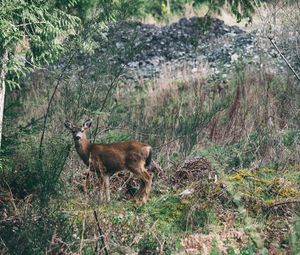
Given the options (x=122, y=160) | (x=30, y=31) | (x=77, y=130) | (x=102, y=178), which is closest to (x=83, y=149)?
(x=77, y=130)

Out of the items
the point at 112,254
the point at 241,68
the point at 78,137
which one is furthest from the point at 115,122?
the point at 112,254

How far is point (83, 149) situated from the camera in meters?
14.3

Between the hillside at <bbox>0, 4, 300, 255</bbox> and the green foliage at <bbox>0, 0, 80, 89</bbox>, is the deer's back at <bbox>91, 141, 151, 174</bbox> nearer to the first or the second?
the hillside at <bbox>0, 4, 300, 255</bbox>

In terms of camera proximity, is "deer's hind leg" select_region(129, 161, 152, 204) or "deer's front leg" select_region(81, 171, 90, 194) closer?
"deer's front leg" select_region(81, 171, 90, 194)

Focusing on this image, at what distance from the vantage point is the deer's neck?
1420 cm

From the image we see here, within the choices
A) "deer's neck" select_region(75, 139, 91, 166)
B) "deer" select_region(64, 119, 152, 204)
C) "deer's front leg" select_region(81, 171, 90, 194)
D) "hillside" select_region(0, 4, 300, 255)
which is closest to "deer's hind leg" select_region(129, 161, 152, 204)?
"deer" select_region(64, 119, 152, 204)

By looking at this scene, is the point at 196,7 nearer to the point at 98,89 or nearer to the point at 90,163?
the point at 98,89

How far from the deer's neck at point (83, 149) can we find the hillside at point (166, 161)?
0.91ft

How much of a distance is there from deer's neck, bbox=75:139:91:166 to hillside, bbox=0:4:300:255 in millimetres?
277

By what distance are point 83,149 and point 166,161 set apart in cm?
149

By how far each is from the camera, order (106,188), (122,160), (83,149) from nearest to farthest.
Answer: (106,188) → (122,160) → (83,149)

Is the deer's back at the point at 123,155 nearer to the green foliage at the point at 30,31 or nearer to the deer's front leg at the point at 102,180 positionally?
the deer's front leg at the point at 102,180

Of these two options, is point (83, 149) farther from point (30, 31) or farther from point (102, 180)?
point (30, 31)

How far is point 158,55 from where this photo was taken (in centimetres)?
2712
